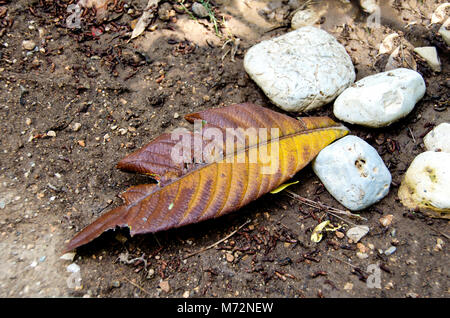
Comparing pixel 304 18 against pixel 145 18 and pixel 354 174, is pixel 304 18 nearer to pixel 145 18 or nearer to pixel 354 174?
pixel 145 18

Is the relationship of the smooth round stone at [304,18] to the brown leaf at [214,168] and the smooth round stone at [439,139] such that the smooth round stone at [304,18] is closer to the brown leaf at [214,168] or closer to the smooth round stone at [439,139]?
the brown leaf at [214,168]

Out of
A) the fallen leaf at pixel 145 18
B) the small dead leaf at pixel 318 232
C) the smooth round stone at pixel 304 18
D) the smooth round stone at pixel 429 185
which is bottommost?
the small dead leaf at pixel 318 232

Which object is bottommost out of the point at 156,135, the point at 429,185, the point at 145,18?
the point at 429,185

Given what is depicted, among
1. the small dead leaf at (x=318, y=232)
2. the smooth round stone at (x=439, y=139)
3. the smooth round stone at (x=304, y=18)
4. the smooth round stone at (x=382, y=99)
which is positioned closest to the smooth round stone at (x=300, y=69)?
the smooth round stone at (x=382, y=99)

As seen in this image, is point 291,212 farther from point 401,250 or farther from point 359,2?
point 359,2

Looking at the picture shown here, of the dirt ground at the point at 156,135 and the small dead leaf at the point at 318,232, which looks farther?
the small dead leaf at the point at 318,232

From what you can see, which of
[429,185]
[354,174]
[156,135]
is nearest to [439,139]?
[429,185]
